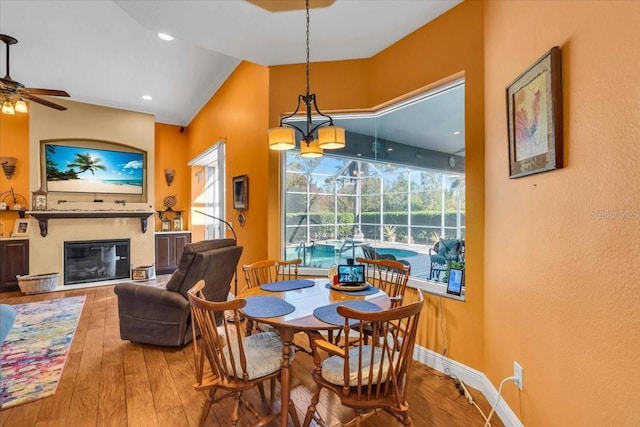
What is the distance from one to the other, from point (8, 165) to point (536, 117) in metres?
7.47

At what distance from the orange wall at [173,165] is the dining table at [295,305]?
18.0 feet

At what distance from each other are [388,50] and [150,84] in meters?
3.89

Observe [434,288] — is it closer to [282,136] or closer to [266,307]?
[266,307]

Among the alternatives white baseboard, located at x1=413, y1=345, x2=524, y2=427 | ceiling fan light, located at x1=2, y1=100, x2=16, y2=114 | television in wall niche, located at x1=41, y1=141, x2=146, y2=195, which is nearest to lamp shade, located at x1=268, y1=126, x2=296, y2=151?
white baseboard, located at x1=413, y1=345, x2=524, y2=427

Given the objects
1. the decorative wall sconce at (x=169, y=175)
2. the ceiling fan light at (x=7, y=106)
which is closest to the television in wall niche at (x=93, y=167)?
the decorative wall sconce at (x=169, y=175)

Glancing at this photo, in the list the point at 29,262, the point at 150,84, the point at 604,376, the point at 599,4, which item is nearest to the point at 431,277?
the point at 604,376

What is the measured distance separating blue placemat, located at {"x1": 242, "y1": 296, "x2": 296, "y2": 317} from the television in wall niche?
5.32 metres

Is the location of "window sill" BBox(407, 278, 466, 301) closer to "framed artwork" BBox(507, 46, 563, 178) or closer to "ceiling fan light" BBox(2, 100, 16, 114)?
"framed artwork" BBox(507, 46, 563, 178)

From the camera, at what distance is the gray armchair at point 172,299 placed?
2.78 m

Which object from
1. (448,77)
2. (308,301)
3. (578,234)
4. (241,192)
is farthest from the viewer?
(241,192)

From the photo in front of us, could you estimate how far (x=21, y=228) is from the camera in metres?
5.20

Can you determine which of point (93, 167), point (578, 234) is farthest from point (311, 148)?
point (93, 167)

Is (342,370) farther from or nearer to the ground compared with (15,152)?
nearer to the ground

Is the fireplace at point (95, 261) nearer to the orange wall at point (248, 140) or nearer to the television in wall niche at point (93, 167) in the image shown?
the television in wall niche at point (93, 167)
